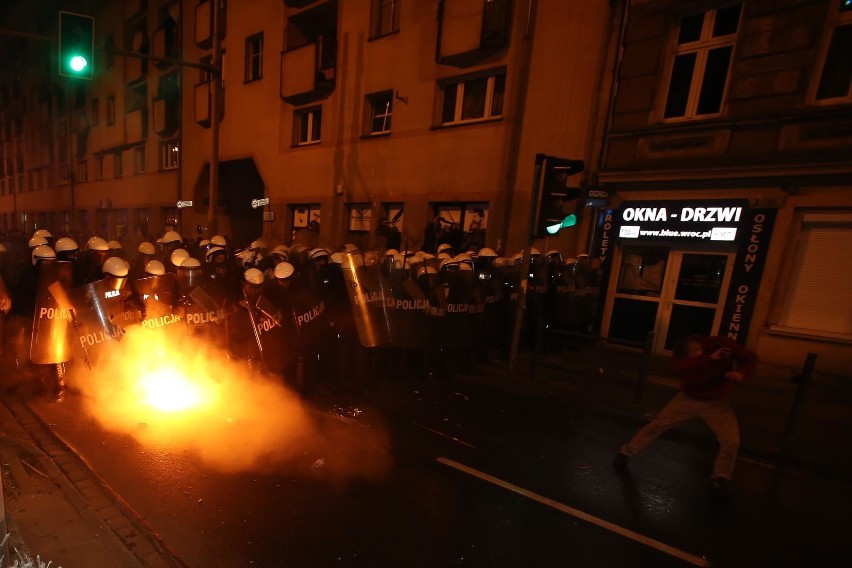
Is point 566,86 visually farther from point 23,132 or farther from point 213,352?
point 23,132

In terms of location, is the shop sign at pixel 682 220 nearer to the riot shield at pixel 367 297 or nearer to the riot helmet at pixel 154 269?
the riot shield at pixel 367 297

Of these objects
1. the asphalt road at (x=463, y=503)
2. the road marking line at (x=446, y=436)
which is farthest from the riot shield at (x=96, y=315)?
the road marking line at (x=446, y=436)

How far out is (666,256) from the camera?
908 cm

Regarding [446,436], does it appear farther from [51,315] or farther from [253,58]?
[253,58]

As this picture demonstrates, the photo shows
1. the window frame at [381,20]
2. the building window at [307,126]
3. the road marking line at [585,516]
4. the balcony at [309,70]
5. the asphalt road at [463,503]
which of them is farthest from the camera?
the building window at [307,126]

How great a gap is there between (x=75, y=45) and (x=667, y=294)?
11.9 meters

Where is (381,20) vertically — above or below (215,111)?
above

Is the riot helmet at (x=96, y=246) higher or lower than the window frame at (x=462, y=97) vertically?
lower

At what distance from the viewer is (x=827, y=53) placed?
737cm

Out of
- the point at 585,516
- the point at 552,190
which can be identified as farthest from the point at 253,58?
the point at 585,516

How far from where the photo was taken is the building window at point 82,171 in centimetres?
2895

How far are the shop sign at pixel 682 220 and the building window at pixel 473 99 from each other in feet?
14.3

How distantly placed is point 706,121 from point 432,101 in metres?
6.86

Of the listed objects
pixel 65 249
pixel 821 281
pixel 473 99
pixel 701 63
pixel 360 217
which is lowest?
pixel 65 249
